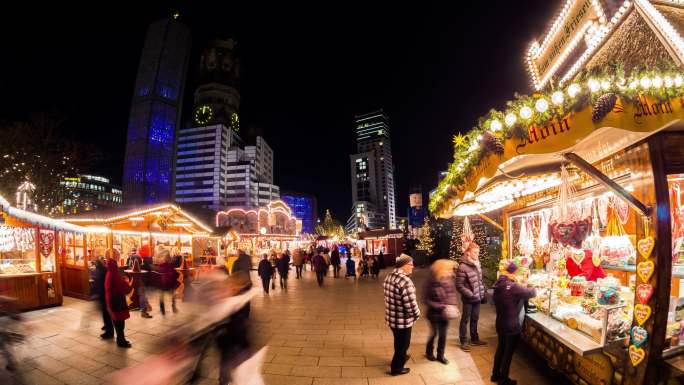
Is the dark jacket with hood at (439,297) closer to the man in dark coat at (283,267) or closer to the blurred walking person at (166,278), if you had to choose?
the blurred walking person at (166,278)

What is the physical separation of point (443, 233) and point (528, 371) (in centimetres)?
1834

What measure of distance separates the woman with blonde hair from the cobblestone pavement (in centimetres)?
50

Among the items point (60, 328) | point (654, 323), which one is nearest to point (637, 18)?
point (654, 323)

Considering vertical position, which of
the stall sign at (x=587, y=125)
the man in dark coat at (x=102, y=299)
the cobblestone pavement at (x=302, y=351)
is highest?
the stall sign at (x=587, y=125)

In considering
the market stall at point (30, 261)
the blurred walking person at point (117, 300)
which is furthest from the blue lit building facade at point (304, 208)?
the blurred walking person at point (117, 300)

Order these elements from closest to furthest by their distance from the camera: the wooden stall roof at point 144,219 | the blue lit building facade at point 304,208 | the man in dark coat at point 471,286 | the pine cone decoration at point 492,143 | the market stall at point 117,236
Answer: the pine cone decoration at point 492,143
the man in dark coat at point 471,286
the market stall at point 117,236
the wooden stall roof at point 144,219
the blue lit building facade at point 304,208

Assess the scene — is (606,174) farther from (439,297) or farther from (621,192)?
(439,297)

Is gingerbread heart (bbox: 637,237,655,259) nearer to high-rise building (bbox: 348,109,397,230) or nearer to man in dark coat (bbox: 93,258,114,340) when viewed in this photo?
man in dark coat (bbox: 93,258,114,340)

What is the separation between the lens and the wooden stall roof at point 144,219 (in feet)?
38.2

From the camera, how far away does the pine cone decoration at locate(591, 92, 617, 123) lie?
96.9 inches

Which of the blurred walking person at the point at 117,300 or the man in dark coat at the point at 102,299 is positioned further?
the man in dark coat at the point at 102,299

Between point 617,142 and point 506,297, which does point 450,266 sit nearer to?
point 506,297

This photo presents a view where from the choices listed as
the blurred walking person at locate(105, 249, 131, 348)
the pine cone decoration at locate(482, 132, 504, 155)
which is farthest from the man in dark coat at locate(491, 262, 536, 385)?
the blurred walking person at locate(105, 249, 131, 348)

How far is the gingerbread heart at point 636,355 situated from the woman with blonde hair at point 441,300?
2.01 m
